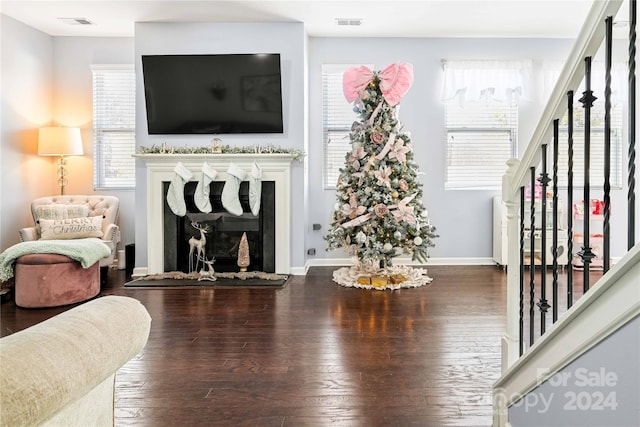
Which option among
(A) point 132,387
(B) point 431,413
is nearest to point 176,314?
(A) point 132,387

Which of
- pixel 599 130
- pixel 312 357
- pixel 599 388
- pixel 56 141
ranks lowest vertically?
pixel 312 357

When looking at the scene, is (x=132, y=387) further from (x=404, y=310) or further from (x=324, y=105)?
(x=324, y=105)

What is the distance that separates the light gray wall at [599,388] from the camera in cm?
125

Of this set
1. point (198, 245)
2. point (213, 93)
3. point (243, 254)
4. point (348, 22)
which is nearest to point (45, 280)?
point (198, 245)

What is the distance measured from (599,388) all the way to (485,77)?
209 inches

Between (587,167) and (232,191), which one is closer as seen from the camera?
(587,167)

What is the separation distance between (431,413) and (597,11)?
5.66 feet

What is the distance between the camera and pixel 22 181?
5641 mm

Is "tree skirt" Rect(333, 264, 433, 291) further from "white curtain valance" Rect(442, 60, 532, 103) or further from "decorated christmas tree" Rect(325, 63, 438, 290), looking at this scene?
"white curtain valance" Rect(442, 60, 532, 103)

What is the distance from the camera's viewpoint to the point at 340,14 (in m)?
5.29

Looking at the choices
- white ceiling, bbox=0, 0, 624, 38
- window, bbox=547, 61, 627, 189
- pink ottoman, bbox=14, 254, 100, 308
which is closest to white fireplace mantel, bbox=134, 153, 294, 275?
pink ottoman, bbox=14, 254, 100, 308

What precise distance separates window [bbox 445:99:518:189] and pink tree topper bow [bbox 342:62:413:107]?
4.65 feet

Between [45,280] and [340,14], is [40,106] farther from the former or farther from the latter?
[340,14]

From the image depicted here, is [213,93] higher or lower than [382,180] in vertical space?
higher
